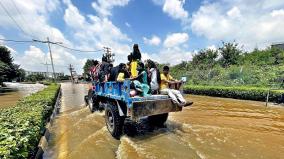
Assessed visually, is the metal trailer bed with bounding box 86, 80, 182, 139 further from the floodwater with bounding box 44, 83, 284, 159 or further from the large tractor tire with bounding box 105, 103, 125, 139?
the floodwater with bounding box 44, 83, 284, 159

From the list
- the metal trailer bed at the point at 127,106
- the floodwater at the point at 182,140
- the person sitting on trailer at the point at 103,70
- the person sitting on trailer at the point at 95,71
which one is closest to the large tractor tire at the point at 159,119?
the floodwater at the point at 182,140

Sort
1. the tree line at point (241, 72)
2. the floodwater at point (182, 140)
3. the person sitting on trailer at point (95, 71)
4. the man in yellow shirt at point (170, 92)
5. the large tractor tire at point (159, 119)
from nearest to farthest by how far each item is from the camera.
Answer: the floodwater at point (182, 140), the man in yellow shirt at point (170, 92), the large tractor tire at point (159, 119), the person sitting on trailer at point (95, 71), the tree line at point (241, 72)

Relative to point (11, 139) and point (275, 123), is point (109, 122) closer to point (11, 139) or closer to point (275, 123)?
point (11, 139)

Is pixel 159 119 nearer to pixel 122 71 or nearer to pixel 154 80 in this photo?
pixel 154 80

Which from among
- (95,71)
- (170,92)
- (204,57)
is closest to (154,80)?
(170,92)

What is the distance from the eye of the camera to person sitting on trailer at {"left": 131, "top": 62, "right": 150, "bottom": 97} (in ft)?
20.0

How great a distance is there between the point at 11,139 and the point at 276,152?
5.53m

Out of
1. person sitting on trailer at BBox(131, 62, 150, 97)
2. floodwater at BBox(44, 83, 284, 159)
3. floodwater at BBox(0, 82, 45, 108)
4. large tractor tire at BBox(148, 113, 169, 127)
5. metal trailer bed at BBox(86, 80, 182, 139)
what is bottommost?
floodwater at BBox(0, 82, 45, 108)

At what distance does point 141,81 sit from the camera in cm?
657

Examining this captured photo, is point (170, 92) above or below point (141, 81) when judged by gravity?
below

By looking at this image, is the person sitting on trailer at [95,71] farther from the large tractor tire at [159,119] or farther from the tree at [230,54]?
the tree at [230,54]

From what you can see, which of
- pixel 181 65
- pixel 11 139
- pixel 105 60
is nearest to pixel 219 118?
pixel 105 60

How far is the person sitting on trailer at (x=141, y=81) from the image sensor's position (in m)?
6.10

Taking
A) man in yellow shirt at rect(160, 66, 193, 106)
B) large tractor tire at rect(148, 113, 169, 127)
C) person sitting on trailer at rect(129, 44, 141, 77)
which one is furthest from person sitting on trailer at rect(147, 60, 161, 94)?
large tractor tire at rect(148, 113, 169, 127)
